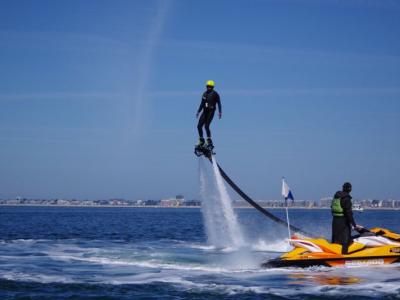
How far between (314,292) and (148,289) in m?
3.89

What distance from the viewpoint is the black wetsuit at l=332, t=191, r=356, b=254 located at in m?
17.1

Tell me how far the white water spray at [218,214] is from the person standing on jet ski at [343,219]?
125 inches

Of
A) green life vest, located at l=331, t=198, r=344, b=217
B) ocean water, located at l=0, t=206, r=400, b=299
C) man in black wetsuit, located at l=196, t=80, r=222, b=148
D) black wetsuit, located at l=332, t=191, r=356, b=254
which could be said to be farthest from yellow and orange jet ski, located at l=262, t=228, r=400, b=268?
man in black wetsuit, located at l=196, t=80, r=222, b=148

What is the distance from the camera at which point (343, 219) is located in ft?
56.7

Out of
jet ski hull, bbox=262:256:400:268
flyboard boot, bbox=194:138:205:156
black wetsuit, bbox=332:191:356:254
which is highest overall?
flyboard boot, bbox=194:138:205:156

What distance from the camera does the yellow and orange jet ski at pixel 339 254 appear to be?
56.1 ft

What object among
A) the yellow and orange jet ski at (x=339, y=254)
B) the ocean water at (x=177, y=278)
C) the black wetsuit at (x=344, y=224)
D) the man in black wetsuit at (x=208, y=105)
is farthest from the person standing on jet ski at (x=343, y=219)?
the man in black wetsuit at (x=208, y=105)

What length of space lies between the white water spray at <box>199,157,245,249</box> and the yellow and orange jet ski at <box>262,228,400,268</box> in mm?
2156

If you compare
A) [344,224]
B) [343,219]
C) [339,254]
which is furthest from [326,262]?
[343,219]

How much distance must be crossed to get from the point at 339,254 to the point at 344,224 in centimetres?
89

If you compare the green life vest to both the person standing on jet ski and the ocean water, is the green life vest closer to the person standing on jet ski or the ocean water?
the person standing on jet ski

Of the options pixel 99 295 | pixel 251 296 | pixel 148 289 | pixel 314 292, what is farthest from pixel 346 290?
pixel 99 295

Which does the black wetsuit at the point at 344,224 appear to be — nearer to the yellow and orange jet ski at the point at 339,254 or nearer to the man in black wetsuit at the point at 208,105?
the yellow and orange jet ski at the point at 339,254

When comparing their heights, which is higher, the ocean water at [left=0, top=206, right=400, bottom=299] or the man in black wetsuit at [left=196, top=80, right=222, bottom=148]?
the man in black wetsuit at [left=196, top=80, right=222, bottom=148]
